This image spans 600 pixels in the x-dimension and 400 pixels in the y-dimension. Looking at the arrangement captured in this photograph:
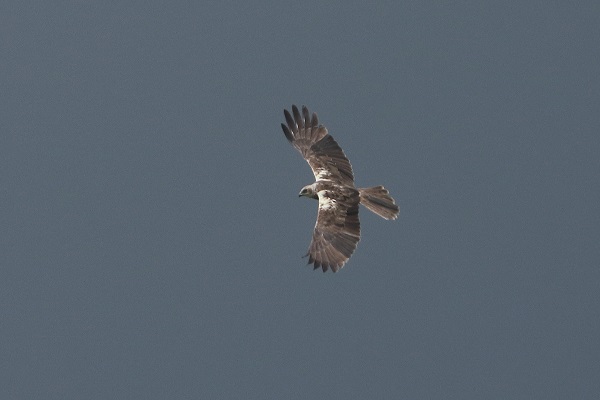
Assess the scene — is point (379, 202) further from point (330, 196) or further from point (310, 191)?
point (310, 191)

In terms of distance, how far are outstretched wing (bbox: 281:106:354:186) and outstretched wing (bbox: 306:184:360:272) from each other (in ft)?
4.24

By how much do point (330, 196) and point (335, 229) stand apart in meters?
1.40

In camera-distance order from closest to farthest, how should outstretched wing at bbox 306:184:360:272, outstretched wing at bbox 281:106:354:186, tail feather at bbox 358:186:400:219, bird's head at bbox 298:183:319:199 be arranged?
1. outstretched wing at bbox 306:184:360:272
2. tail feather at bbox 358:186:400:219
3. bird's head at bbox 298:183:319:199
4. outstretched wing at bbox 281:106:354:186

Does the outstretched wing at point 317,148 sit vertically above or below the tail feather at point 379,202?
above

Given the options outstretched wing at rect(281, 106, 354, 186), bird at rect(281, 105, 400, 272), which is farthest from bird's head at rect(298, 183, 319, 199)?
outstretched wing at rect(281, 106, 354, 186)

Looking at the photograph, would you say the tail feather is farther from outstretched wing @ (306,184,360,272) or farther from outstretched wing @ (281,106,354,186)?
outstretched wing @ (281,106,354,186)

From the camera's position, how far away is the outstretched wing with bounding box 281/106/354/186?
109 ft

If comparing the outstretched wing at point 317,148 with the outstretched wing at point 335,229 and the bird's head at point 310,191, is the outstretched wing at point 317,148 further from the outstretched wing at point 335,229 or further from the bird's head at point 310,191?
the outstretched wing at point 335,229

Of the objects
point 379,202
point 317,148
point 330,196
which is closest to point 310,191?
point 330,196

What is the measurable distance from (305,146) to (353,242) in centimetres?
485

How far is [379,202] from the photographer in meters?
32.0

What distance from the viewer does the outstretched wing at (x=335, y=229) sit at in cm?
2983

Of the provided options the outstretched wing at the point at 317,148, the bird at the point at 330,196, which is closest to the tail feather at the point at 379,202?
the bird at the point at 330,196

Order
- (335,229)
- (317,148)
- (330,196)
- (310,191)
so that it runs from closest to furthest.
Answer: (335,229) → (330,196) → (310,191) → (317,148)
